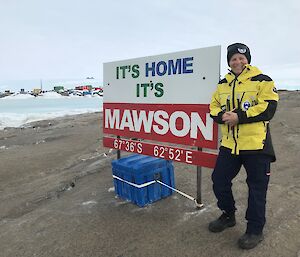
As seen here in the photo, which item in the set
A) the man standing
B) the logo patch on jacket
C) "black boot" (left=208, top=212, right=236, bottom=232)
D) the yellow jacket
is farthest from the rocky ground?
the logo patch on jacket

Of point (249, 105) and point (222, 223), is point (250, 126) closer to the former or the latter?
point (249, 105)

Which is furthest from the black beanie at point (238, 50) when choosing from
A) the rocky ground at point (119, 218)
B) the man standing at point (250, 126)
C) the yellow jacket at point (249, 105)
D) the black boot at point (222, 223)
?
the rocky ground at point (119, 218)

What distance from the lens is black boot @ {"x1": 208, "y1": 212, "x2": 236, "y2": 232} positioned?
3631mm

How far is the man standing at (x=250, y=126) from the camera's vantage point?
10.3 ft

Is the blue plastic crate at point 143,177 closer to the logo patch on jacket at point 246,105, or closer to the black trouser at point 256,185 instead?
the black trouser at point 256,185

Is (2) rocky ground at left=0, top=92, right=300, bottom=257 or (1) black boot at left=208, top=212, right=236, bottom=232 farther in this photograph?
(1) black boot at left=208, top=212, right=236, bottom=232

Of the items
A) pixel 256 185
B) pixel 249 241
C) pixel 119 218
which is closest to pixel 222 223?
pixel 249 241

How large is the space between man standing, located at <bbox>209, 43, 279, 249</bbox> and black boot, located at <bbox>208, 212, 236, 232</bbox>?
38 centimetres

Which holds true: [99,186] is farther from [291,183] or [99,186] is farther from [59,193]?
[291,183]

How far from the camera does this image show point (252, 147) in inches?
125

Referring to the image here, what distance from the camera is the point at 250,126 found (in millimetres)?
3207

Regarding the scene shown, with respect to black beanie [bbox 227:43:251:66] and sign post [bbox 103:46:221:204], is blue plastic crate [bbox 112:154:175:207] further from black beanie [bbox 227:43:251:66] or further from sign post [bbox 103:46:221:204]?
A: black beanie [bbox 227:43:251:66]

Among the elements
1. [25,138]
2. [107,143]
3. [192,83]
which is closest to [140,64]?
[192,83]

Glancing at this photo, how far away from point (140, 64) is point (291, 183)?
2922 mm
